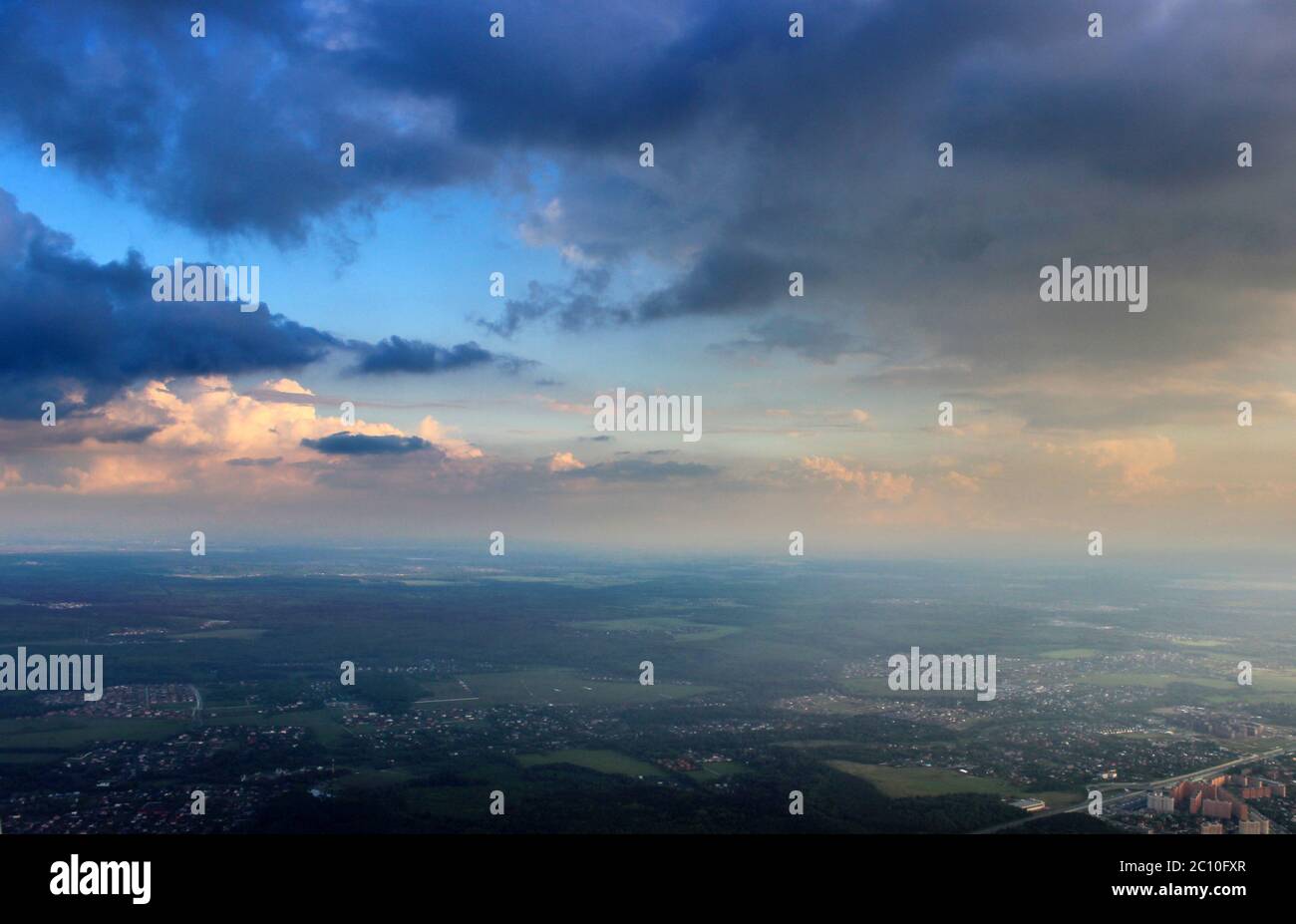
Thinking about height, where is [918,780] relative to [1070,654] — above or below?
above

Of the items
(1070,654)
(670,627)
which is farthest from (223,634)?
(1070,654)

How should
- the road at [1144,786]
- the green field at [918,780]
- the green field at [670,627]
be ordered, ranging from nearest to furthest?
the road at [1144,786] → the green field at [918,780] → the green field at [670,627]

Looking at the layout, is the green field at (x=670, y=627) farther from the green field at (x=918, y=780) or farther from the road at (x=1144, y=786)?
the road at (x=1144, y=786)

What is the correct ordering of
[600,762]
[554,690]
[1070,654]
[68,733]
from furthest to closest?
[1070,654], [554,690], [68,733], [600,762]

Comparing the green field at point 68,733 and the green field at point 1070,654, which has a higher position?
the green field at point 68,733

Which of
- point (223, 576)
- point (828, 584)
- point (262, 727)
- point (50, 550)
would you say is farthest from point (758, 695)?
point (50, 550)

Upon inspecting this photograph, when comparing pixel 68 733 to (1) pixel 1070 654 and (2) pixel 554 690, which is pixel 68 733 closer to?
(2) pixel 554 690

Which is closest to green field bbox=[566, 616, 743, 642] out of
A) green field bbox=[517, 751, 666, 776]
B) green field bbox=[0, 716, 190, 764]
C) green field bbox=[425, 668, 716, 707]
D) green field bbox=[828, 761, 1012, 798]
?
green field bbox=[425, 668, 716, 707]

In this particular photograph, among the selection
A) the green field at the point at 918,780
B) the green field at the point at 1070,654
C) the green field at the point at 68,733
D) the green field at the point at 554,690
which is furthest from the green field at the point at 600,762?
the green field at the point at 1070,654
